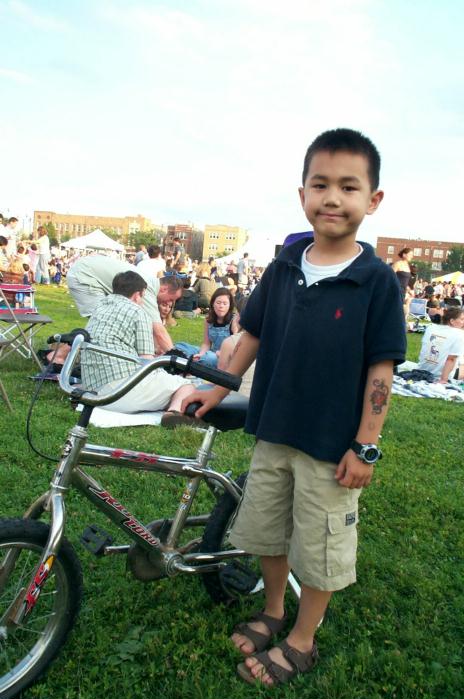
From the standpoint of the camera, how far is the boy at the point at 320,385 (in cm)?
205

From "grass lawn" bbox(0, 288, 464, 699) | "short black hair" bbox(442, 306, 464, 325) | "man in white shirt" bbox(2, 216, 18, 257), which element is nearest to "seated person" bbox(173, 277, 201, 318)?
"man in white shirt" bbox(2, 216, 18, 257)

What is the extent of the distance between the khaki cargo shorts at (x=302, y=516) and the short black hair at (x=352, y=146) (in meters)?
1.09

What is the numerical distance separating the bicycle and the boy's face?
667 millimetres

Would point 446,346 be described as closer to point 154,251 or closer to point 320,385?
point 154,251

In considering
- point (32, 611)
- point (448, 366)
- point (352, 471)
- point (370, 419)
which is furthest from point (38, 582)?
point (448, 366)

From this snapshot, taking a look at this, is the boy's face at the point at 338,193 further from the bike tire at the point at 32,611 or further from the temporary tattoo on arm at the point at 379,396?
the bike tire at the point at 32,611

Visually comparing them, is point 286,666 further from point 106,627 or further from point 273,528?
point 106,627

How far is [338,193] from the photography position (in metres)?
2.05

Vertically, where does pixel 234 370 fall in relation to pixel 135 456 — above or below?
above

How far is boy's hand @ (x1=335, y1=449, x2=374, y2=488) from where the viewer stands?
2.04 meters

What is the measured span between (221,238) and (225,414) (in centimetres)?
15627

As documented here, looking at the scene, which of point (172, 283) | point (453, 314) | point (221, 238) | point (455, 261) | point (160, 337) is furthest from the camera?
point (221, 238)

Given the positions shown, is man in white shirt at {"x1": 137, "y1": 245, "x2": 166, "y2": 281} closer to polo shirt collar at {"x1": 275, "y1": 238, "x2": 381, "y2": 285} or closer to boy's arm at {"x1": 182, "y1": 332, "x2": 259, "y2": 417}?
boy's arm at {"x1": 182, "y1": 332, "x2": 259, "y2": 417}

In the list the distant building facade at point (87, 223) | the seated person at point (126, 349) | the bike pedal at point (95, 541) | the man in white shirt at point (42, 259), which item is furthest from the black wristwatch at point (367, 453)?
the distant building facade at point (87, 223)
